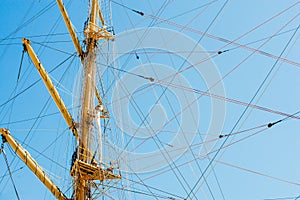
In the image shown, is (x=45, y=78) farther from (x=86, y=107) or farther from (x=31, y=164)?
(x=31, y=164)

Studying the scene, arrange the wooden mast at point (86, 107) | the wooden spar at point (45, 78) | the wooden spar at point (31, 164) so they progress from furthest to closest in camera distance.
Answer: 1. the wooden spar at point (45, 78)
2. the wooden mast at point (86, 107)
3. the wooden spar at point (31, 164)

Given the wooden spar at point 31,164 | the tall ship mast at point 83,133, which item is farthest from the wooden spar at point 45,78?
the wooden spar at point 31,164

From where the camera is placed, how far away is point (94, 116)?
15789mm

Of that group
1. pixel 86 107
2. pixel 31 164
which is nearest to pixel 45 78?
A: pixel 86 107

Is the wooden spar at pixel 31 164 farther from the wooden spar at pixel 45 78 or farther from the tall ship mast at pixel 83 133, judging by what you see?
the wooden spar at pixel 45 78

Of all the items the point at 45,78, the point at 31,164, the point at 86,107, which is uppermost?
the point at 45,78

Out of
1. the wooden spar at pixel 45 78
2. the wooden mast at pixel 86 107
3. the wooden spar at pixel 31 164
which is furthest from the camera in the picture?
the wooden spar at pixel 45 78

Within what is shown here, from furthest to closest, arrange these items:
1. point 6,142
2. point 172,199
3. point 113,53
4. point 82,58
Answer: point 82,58, point 113,53, point 6,142, point 172,199

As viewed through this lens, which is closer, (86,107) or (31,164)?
(31,164)

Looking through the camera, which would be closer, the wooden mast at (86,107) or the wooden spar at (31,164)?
the wooden spar at (31,164)

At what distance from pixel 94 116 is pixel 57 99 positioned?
1524 millimetres

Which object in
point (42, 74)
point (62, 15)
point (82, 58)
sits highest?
point (62, 15)

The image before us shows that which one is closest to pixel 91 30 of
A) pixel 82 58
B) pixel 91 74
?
pixel 82 58

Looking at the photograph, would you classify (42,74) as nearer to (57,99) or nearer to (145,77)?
(57,99)
